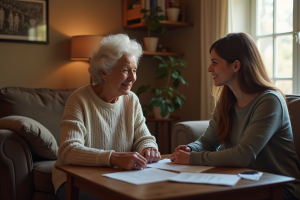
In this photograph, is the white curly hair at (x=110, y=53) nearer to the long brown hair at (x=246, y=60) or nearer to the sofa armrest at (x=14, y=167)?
the long brown hair at (x=246, y=60)

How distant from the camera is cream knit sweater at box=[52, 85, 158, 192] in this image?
1691 millimetres

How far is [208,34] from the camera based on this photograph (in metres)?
3.54

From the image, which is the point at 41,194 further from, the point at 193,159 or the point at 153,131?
the point at 153,131

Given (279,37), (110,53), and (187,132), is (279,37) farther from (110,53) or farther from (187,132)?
(110,53)

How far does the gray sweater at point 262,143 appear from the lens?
5.06 feet

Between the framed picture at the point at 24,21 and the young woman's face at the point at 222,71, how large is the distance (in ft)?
7.83

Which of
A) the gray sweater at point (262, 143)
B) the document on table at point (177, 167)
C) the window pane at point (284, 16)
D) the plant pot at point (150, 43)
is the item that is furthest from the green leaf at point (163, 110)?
the document on table at point (177, 167)

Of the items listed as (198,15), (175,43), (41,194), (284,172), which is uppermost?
(198,15)

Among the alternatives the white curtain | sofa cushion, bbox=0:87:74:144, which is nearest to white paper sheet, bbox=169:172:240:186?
sofa cushion, bbox=0:87:74:144

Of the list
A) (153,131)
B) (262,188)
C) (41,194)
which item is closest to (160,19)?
(153,131)

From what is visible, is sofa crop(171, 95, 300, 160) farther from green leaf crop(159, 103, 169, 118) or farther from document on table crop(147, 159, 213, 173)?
green leaf crop(159, 103, 169, 118)

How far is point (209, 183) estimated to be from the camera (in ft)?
4.00

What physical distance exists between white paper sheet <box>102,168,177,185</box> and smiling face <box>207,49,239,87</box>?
64 centimetres

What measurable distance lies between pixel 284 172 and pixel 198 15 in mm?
2490
